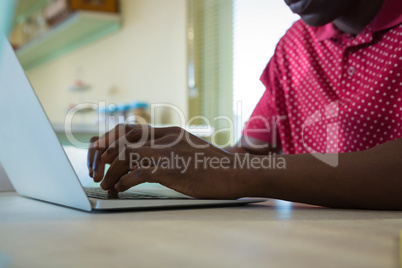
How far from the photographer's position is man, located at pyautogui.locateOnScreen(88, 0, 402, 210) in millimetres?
640

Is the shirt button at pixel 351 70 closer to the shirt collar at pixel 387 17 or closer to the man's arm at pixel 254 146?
the shirt collar at pixel 387 17

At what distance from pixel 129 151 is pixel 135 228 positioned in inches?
9.4

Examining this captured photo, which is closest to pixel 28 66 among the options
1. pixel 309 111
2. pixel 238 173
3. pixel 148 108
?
pixel 148 108

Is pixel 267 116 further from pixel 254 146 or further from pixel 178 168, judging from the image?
pixel 178 168

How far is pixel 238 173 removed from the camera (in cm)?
65

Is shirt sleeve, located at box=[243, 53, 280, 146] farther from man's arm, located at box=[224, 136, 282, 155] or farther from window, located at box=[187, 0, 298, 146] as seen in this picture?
window, located at box=[187, 0, 298, 146]

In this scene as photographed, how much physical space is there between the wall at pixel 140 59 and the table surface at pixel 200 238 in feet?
7.27

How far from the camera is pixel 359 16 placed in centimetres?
101

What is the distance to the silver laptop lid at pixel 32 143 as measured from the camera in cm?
53

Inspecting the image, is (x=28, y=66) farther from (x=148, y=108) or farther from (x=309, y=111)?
(x=309, y=111)

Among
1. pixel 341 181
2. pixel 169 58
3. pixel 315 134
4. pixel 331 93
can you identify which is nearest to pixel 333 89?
pixel 331 93

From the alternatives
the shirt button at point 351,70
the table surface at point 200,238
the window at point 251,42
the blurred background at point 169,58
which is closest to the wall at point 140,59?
the blurred background at point 169,58

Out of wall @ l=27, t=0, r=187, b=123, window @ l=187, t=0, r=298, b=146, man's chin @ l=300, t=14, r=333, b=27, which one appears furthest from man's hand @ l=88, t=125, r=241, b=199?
wall @ l=27, t=0, r=187, b=123

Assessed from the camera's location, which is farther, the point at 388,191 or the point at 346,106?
the point at 346,106
